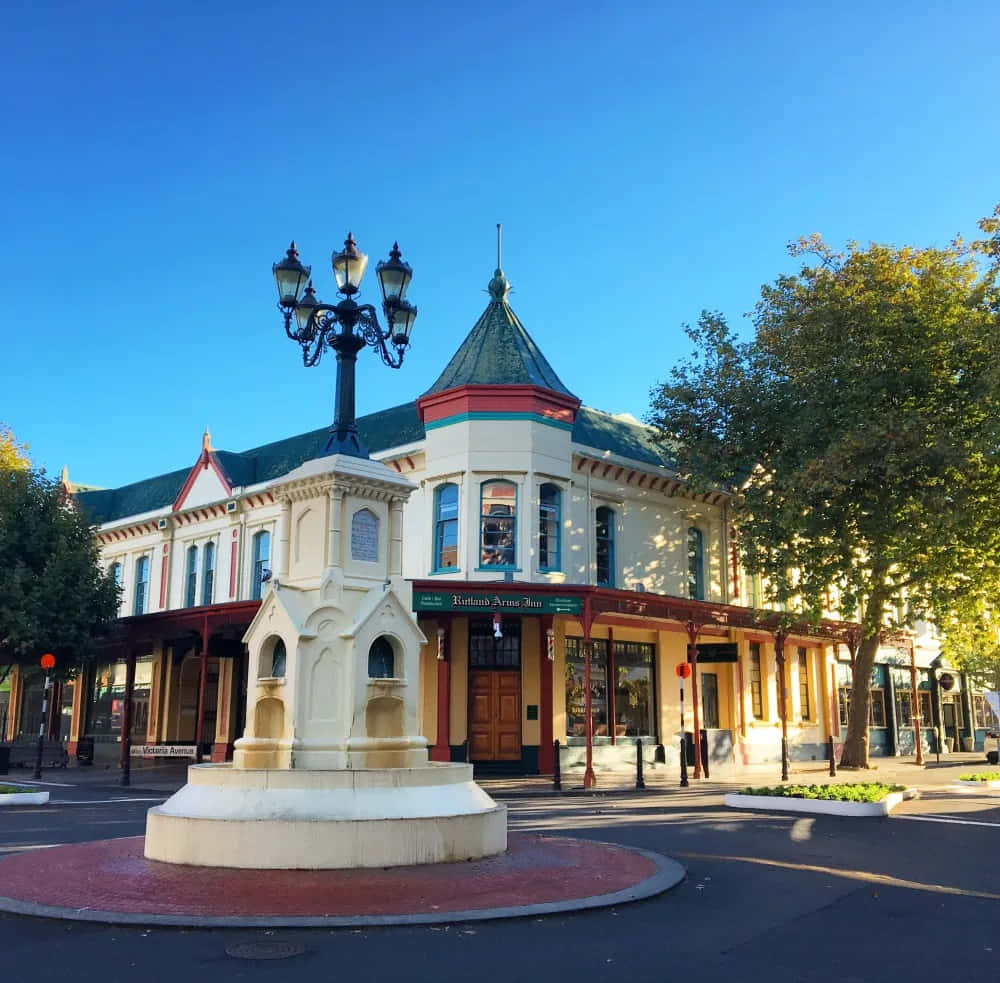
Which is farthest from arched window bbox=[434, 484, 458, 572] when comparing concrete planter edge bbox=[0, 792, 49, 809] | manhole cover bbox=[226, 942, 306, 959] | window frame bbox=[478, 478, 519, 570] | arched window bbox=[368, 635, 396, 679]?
manhole cover bbox=[226, 942, 306, 959]

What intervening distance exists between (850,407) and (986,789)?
9081 mm

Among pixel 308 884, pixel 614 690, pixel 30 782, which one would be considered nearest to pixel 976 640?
pixel 614 690

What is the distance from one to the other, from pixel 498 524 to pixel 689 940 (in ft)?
59.9

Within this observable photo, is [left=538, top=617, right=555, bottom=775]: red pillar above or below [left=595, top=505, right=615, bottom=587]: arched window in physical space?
below

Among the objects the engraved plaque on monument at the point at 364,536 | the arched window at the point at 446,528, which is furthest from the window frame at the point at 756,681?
the engraved plaque on monument at the point at 364,536

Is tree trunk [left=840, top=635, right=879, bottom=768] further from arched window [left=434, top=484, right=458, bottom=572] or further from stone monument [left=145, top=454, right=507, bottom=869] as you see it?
stone monument [left=145, top=454, right=507, bottom=869]

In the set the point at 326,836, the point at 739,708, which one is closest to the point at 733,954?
the point at 326,836

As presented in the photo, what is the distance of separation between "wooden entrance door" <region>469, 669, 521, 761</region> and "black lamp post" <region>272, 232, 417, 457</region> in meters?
13.9

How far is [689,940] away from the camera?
23.4 ft

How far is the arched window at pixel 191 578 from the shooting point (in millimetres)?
34000

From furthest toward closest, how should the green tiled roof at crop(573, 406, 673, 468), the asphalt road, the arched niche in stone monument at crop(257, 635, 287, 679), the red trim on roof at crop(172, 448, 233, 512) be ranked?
the red trim on roof at crop(172, 448, 233, 512), the green tiled roof at crop(573, 406, 673, 468), the arched niche in stone monument at crop(257, 635, 287, 679), the asphalt road

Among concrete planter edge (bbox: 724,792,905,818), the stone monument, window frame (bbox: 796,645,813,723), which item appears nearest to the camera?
the stone monument

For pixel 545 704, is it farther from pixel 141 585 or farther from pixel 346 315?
pixel 141 585

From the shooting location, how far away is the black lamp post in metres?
12.0
